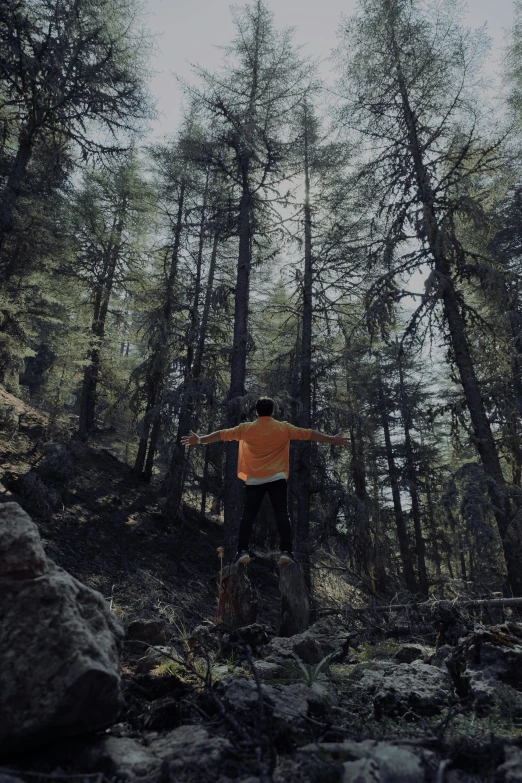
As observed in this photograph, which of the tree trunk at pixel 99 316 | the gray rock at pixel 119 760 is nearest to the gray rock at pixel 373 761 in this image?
the gray rock at pixel 119 760

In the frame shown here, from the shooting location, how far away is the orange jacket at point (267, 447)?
217 inches

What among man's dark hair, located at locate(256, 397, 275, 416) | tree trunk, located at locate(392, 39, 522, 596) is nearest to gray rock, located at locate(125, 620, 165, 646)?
man's dark hair, located at locate(256, 397, 275, 416)

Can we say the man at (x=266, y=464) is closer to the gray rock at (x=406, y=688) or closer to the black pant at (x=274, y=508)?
the black pant at (x=274, y=508)

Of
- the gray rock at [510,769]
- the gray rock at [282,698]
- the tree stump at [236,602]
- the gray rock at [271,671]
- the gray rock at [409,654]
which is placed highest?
the tree stump at [236,602]

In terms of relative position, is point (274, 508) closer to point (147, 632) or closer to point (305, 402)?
point (147, 632)

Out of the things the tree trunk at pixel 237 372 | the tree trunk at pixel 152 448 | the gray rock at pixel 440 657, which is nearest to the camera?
the gray rock at pixel 440 657

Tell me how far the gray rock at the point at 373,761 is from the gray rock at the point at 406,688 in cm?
92

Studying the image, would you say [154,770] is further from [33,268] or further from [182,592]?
[33,268]

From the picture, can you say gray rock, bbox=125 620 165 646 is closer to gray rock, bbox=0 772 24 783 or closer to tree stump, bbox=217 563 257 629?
tree stump, bbox=217 563 257 629

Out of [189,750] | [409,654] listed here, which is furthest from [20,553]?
[409,654]

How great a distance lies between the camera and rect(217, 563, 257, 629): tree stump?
199 inches

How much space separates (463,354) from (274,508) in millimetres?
6358

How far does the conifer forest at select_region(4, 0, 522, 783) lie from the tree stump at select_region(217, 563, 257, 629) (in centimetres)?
3

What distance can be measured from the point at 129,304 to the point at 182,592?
39.8 ft
